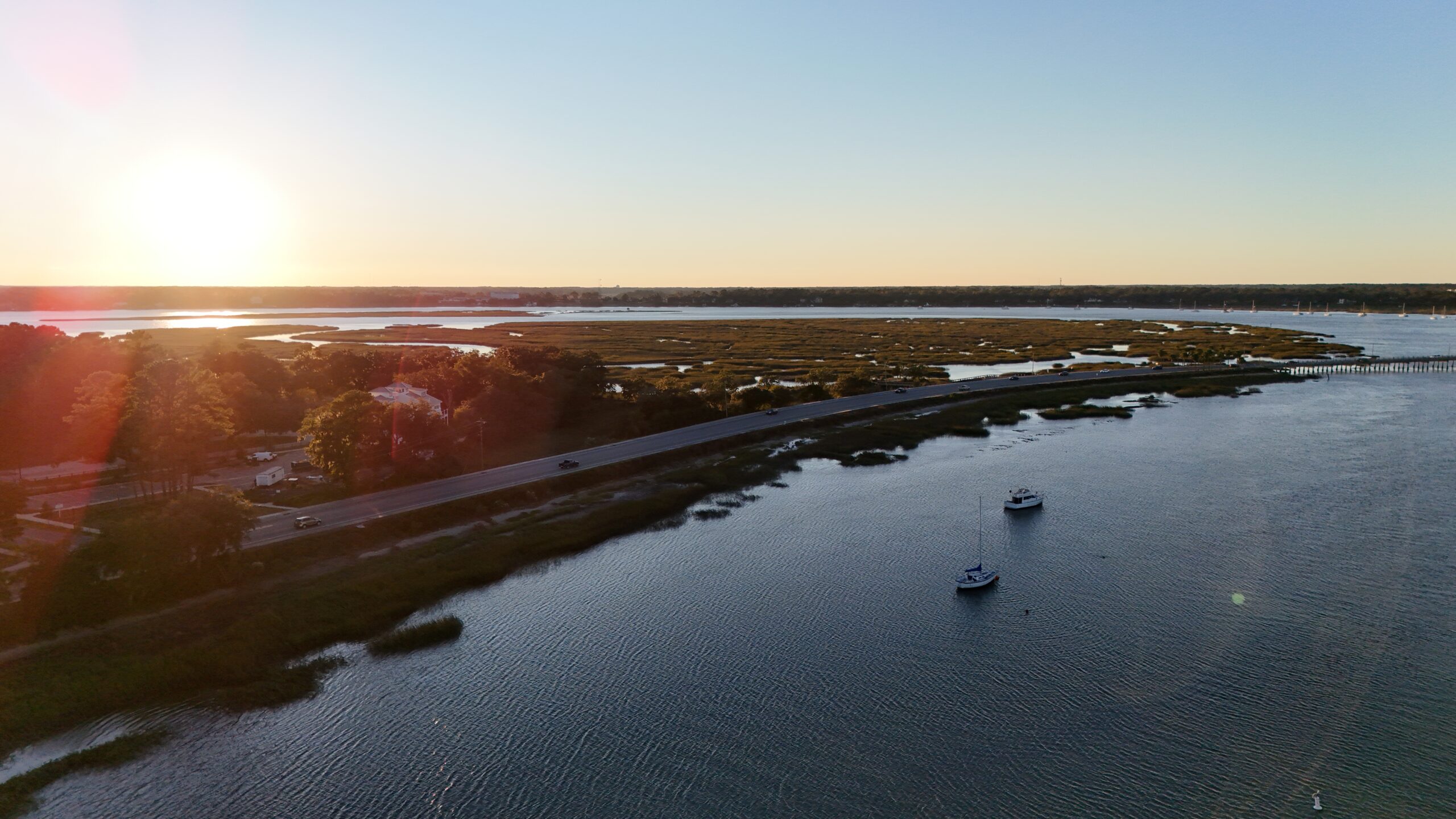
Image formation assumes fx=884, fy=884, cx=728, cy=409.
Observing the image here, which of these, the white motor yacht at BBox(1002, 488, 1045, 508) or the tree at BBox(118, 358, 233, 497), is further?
the white motor yacht at BBox(1002, 488, 1045, 508)

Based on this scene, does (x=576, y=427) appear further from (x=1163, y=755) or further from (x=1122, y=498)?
(x=1163, y=755)

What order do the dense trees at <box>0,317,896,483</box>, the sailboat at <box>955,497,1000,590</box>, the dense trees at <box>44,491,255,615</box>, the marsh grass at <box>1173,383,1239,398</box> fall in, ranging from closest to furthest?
the dense trees at <box>44,491,255,615</box> → the sailboat at <box>955,497,1000,590</box> → the dense trees at <box>0,317,896,483</box> → the marsh grass at <box>1173,383,1239,398</box>

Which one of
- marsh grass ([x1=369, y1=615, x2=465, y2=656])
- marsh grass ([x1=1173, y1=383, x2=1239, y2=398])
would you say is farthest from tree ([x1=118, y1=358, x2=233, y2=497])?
marsh grass ([x1=1173, y1=383, x2=1239, y2=398])

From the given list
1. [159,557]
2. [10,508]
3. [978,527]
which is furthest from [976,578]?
[10,508]

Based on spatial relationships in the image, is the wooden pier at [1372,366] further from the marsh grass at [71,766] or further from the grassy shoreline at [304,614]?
the marsh grass at [71,766]

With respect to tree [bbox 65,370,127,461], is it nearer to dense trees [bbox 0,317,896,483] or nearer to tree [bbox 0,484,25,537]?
dense trees [bbox 0,317,896,483]

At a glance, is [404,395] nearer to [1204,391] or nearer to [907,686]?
[907,686]

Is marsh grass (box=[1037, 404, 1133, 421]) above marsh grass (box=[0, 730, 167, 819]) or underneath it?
above

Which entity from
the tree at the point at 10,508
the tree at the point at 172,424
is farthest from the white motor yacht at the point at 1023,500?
the tree at the point at 10,508
